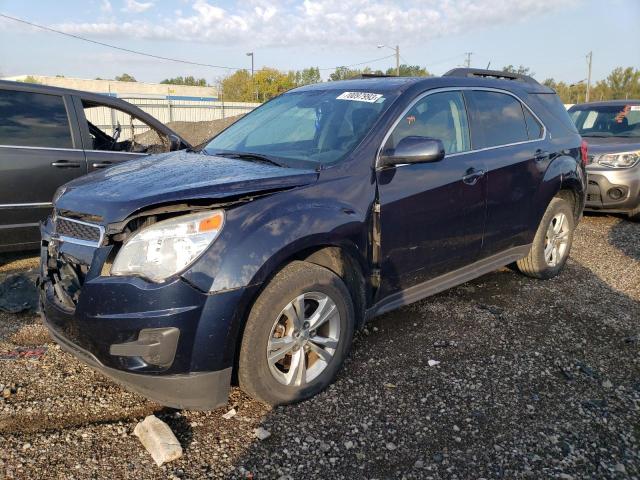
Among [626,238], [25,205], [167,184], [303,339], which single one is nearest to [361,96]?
[167,184]

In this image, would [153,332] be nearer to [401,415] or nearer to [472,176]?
[401,415]

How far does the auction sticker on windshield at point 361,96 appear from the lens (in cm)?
351

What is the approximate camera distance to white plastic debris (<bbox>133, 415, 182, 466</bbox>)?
237cm

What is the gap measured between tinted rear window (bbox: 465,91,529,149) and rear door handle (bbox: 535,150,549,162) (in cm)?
17

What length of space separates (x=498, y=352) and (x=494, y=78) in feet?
8.12

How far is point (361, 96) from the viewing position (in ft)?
11.8

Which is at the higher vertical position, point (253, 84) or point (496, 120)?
point (253, 84)

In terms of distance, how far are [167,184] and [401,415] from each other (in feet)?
5.81

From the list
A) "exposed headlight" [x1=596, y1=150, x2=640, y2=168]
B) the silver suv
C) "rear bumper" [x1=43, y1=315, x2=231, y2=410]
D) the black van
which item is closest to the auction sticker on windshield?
"rear bumper" [x1=43, y1=315, x2=231, y2=410]

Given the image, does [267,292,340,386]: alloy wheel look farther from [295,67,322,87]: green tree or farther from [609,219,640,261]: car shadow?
[295,67,322,87]: green tree

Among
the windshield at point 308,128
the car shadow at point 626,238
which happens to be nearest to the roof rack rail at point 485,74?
the windshield at point 308,128

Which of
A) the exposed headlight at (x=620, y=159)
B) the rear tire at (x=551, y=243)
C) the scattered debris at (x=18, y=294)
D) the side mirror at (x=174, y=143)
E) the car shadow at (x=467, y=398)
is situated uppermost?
the side mirror at (x=174, y=143)

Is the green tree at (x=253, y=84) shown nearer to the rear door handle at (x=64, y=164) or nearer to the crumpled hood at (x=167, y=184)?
the rear door handle at (x=64, y=164)

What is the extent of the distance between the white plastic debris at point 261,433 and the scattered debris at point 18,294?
2365 mm
